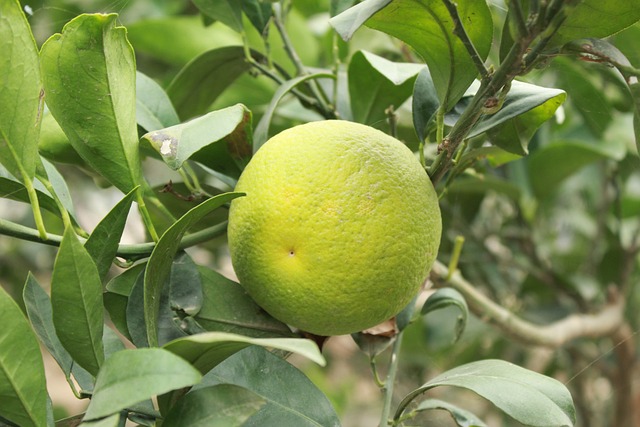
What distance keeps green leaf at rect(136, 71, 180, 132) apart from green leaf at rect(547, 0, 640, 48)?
11.7 inches

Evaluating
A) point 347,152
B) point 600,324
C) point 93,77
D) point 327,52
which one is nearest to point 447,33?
point 347,152

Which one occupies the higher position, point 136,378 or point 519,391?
point 136,378

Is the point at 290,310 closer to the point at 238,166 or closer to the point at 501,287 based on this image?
the point at 238,166

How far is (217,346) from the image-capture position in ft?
1.20

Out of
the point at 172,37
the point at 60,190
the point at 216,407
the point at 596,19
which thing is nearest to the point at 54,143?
the point at 60,190

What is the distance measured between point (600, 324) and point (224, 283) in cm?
72

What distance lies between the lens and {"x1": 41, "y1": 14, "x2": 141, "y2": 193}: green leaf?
417mm

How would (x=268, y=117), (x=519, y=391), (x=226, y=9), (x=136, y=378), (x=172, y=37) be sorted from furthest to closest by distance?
1. (x=172, y=37)
2. (x=226, y=9)
3. (x=268, y=117)
4. (x=519, y=391)
5. (x=136, y=378)

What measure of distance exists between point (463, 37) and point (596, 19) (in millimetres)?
70

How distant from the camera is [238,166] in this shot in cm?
53

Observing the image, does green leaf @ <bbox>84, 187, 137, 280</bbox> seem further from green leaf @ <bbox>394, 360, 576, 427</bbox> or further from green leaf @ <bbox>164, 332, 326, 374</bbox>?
green leaf @ <bbox>394, 360, 576, 427</bbox>

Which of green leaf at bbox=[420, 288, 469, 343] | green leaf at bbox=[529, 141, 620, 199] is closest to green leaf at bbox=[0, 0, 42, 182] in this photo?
green leaf at bbox=[420, 288, 469, 343]

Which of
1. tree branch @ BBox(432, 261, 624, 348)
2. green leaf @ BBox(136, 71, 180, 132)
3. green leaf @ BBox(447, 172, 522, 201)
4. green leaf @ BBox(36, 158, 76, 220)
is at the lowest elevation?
tree branch @ BBox(432, 261, 624, 348)

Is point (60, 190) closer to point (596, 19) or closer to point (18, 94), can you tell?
point (18, 94)
